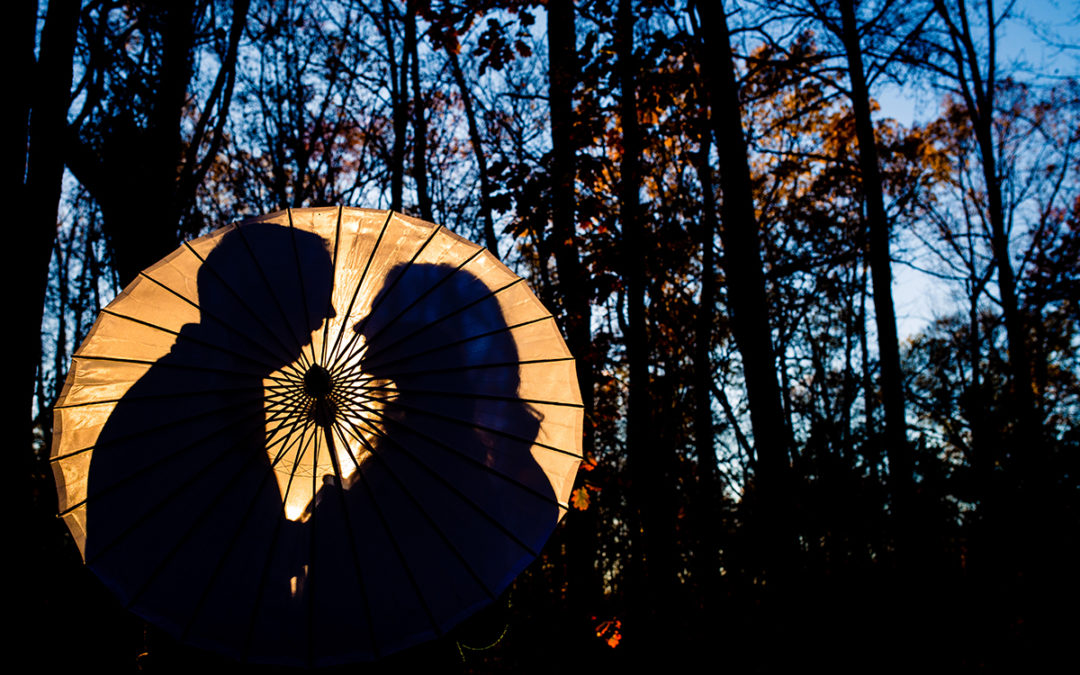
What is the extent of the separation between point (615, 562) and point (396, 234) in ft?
49.0

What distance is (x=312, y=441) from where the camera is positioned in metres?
2.47

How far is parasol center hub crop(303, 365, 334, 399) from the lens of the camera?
242cm

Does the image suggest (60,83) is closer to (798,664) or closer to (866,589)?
(798,664)

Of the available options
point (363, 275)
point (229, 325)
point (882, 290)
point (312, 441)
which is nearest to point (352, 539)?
point (312, 441)

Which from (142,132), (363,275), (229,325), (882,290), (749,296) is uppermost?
(142,132)

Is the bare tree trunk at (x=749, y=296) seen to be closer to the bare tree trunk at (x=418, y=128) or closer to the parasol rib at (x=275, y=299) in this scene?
the parasol rib at (x=275, y=299)

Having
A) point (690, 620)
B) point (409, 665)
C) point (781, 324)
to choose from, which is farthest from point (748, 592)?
point (781, 324)

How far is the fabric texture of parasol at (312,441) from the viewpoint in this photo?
7.34ft

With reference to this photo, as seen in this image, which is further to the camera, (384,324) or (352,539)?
(384,324)

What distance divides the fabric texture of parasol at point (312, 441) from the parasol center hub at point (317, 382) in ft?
0.11

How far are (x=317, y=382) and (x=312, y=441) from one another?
0.26 m

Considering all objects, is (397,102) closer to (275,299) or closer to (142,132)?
(142,132)

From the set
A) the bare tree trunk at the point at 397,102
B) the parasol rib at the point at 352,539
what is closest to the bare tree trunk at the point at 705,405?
the bare tree trunk at the point at 397,102

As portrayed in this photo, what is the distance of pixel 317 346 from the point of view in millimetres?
2480
